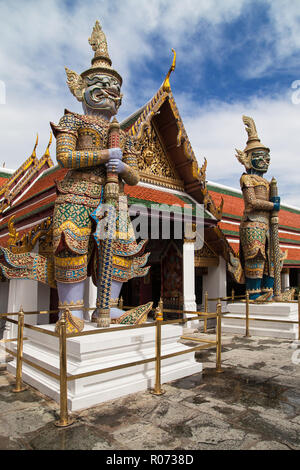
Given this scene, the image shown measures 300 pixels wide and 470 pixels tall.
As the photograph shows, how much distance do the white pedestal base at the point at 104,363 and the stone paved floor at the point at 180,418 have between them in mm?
103

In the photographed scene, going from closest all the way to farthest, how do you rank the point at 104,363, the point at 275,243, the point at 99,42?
the point at 104,363
the point at 99,42
the point at 275,243

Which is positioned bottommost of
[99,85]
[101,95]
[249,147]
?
[101,95]

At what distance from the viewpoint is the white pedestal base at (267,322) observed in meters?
7.05

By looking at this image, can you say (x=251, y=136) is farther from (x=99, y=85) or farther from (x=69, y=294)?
(x=69, y=294)

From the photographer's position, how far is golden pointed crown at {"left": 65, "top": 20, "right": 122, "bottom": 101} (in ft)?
14.2

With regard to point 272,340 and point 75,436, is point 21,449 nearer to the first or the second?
point 75,436

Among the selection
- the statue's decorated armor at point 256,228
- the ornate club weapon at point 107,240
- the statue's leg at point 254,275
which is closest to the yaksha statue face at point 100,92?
the ornate club weapon at point 107,240

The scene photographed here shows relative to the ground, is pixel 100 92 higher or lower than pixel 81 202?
higher

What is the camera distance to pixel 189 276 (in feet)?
25.0

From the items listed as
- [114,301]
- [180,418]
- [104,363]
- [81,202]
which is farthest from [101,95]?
[180,418]

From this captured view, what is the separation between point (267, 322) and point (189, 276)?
6.56ft

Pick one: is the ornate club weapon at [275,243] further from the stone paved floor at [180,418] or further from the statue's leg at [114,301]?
the statue's leg at [114,301]

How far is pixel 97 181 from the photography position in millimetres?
4207
